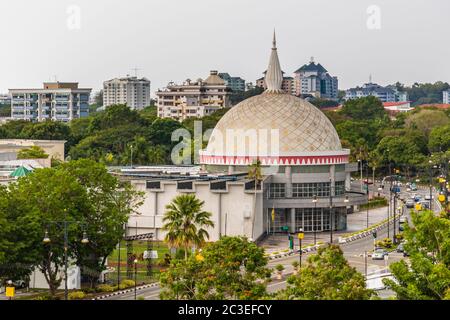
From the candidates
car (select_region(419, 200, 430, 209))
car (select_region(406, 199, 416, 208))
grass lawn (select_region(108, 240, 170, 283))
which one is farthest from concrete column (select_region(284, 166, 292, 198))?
car (select_region(406, 199, 416, 208))

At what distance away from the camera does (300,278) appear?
3472 centimetres

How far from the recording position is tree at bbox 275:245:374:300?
109 feet

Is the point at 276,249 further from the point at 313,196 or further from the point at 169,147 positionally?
the point at 169,147

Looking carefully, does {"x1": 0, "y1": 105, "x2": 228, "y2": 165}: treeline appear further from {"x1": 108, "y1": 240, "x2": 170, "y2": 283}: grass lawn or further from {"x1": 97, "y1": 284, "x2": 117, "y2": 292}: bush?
{"x1": 97, "y1": 284, "x2": 117, "y2": 292}: bush

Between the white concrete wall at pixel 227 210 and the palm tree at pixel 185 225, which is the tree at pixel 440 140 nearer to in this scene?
the white concrete wall at pixel 227 210

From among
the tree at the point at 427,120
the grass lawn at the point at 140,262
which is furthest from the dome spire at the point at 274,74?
the tree at the point at 427,120

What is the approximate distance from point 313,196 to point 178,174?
1211 cm

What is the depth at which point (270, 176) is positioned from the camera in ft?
295

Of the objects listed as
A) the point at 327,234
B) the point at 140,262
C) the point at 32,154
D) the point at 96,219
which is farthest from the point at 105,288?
the point at 32,154

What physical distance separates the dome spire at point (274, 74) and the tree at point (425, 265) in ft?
201

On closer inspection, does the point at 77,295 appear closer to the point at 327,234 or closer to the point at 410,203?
the point at 327,234

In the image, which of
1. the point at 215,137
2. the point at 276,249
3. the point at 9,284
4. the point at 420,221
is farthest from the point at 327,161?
the point at 420,221

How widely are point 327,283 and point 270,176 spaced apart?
180 ft

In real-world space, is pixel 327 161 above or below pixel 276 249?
above
